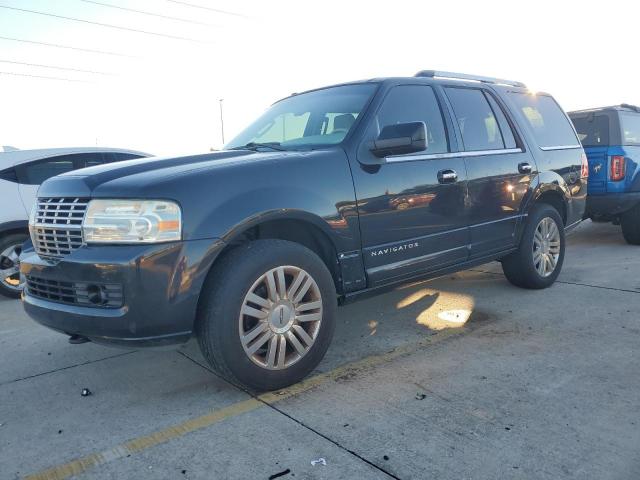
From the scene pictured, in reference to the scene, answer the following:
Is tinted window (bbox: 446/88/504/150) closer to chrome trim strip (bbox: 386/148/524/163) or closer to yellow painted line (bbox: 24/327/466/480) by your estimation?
chrome trim strip (bbox: 386/148/524/163)

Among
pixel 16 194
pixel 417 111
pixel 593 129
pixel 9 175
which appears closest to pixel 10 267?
pixel 16 194

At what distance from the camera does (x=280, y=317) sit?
121 inches

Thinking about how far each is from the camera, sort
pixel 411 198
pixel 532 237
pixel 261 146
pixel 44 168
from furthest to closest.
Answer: pixel 44 168 < pixel 532 237 < pixel 261 146 < pixel 411 198

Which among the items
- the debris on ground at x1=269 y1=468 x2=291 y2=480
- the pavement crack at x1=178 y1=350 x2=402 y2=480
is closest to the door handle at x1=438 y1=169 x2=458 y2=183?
the pavement crack at x1=178 y1=350 x2=402 y2=480

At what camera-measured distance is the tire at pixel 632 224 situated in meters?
7.36

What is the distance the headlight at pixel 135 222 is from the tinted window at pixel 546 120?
377 centimetres

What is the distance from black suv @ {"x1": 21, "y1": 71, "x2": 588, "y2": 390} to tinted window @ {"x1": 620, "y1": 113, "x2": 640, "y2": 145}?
11.7 feet

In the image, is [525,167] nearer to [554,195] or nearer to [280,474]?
[554,195]

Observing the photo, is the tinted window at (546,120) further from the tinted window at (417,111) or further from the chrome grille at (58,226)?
the chrome grille at (58,226)

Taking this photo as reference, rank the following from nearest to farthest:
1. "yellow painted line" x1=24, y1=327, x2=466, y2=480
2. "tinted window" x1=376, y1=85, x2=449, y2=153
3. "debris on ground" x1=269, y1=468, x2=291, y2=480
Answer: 1. "debris on ground" x1=269, y1=468, x2=291, y2=480
2. "yellow painted line" x1=24, y1=327, x2=466, y2=480
3. "tinted window" x1=376, y1=85, x2=449, y2=153

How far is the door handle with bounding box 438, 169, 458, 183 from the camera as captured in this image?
13.1 feet

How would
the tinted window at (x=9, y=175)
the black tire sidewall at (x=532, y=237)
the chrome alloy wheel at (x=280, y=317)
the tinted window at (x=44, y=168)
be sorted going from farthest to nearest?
1. the tinted window at (x=44, y=168)
2. the tinted window at (x=9, y=175)
3. the black tire sidewall at (x=532, y=237)
4. the chrome alloy wheel at (x=280, y=317)

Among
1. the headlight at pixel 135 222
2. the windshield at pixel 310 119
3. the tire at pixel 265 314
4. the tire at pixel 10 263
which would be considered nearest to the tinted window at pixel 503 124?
the windshield at pixel 310 119

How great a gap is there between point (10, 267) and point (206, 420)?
4.21 metres
